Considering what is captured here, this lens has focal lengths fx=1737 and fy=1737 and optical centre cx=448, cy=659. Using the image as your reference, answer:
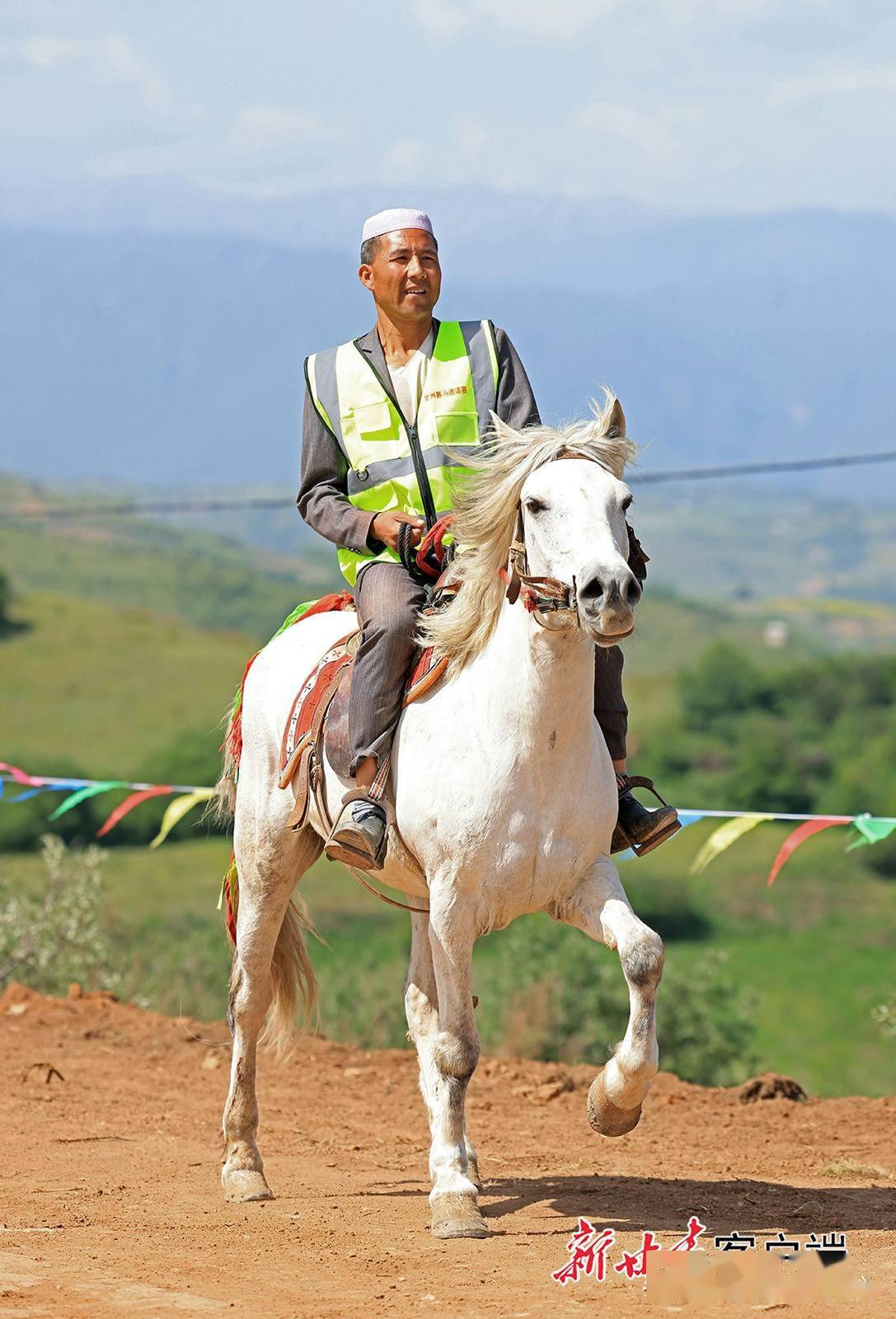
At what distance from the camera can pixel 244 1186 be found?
23.3 feet

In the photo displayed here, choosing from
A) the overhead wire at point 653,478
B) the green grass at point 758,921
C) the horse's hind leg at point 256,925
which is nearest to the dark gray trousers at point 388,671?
the overhead wire at point 653,478

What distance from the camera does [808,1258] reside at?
5.47 m

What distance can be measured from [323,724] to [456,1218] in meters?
1.97

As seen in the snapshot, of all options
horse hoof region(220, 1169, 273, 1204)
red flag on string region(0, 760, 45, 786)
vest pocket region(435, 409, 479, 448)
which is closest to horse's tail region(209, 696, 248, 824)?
horse hoof region(220, 1169, 273, 1204)

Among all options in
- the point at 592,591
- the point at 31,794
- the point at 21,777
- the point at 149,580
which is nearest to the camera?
the point at 592,591

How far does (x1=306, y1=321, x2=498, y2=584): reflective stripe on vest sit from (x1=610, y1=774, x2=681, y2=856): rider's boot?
1.31 metres

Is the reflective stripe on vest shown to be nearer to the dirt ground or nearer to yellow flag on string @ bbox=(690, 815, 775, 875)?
the dirt ground

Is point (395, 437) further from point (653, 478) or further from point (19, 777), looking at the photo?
point (19, 777)

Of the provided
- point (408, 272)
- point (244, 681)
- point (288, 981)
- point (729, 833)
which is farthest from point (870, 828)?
point (408, 272)

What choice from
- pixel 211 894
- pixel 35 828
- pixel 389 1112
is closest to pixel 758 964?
pixel 211 894

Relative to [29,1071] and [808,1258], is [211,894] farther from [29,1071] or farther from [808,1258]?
[808,1258]

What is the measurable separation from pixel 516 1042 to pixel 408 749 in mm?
9230

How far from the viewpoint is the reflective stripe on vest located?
6.86 m

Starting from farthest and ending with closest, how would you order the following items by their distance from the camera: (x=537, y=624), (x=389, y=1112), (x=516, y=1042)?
(x=516, y=1042), (x=389, y=1112), (x=537, y=624)
